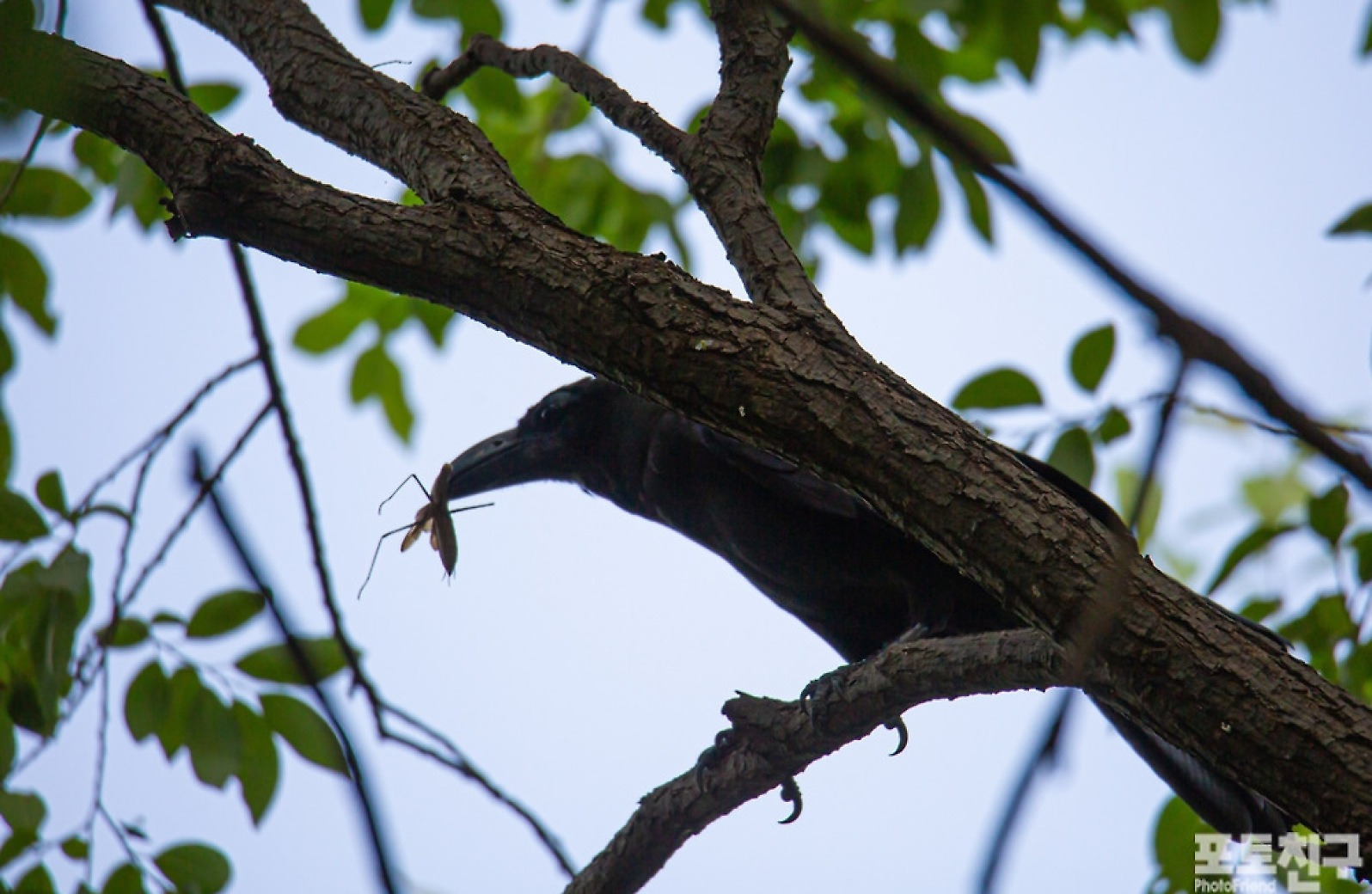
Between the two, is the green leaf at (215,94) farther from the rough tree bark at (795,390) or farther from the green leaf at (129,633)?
the green leaf at (129,633)

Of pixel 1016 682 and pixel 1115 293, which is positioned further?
pixel 1016 682

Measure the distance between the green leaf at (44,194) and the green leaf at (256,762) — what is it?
1.45 metres

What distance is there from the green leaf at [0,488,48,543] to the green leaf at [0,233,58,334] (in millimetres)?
898

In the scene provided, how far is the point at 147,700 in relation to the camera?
2568 millimetres

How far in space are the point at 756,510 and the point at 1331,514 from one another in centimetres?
148

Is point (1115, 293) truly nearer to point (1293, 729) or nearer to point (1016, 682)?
point (1293, 729)

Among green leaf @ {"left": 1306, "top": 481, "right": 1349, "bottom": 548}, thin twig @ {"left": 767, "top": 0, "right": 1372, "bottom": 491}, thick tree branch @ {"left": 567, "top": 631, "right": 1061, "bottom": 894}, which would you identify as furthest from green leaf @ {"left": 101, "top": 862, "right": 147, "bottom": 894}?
green leaf @ {"left": 1306, "top": 481, "right": 1349, "bottom": 548}

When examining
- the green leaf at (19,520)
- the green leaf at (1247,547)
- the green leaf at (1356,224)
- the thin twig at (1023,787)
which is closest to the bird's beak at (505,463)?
the green leaf at (19,520)

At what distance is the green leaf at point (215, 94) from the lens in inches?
127

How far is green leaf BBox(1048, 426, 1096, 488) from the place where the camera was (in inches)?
112

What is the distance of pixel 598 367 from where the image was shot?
1827 mm

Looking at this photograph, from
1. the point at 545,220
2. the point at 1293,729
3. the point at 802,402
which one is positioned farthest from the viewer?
the point at 545,220

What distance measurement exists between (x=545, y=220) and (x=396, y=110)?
0.58 meters

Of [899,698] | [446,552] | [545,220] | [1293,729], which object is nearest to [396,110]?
[545,220]
